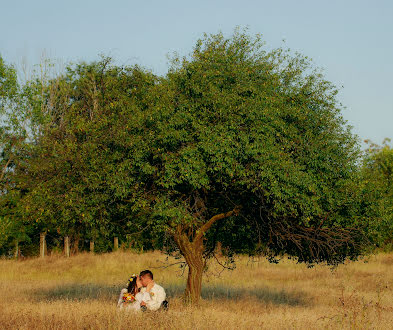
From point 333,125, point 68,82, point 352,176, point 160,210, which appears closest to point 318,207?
point 352,176

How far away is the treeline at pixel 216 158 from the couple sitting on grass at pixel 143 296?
1658 millimetres

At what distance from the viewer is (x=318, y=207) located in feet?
48.0

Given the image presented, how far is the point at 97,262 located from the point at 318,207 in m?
26.0

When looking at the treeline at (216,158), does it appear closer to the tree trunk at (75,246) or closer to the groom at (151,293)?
the groom at (151,293)

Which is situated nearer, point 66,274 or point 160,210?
point 160,210

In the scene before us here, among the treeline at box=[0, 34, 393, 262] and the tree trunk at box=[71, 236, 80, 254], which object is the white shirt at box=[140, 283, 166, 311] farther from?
the tree trunk at box=[71, 236, 80, 254]

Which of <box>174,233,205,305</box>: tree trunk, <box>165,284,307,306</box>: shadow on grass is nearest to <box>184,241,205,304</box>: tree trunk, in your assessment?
<box>174,233,205,305</box>: tree trunk

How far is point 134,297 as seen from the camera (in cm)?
1398

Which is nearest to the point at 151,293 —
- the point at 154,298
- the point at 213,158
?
the point at 154,298

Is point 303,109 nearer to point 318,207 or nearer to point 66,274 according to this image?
point 318,207

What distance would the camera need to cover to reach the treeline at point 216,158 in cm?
1427

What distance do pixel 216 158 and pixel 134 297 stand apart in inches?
177

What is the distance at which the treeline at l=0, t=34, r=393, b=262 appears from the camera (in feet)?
46.8

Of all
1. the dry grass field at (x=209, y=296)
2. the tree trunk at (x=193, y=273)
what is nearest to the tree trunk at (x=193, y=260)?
the tree trunk at (x=193, y=273)
